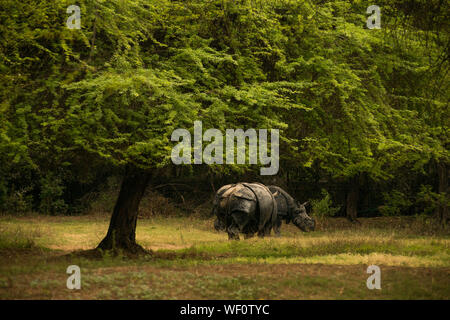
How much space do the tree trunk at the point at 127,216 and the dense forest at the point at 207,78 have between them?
43 millimetres

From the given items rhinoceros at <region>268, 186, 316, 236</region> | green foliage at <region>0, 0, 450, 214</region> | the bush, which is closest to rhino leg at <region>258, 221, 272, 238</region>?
rhinoceros at <region>268, 186, 316, 236</region>

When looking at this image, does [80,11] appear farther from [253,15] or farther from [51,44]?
[253,15]

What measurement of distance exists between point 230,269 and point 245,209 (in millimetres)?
5346

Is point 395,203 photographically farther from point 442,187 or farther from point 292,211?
point 292,211

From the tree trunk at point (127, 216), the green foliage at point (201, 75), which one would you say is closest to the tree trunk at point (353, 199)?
the green foliage at point (201, 75)

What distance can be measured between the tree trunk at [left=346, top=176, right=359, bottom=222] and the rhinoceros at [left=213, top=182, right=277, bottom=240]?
27.5ft

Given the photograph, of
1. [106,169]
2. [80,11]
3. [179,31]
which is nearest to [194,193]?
[106,169]

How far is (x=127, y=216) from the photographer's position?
44.2 feet

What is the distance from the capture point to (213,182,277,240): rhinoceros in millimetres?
15867

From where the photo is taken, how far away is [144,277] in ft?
30.3

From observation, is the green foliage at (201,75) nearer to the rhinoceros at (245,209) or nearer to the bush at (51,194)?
the rhinoceros at (245,209)

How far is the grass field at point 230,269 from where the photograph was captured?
8.38 meters

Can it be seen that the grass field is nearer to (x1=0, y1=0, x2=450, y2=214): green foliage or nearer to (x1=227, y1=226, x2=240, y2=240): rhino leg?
(x1=227, y1=226, x2=240, y2=240): rhino leg

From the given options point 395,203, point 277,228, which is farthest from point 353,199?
point 277,228
